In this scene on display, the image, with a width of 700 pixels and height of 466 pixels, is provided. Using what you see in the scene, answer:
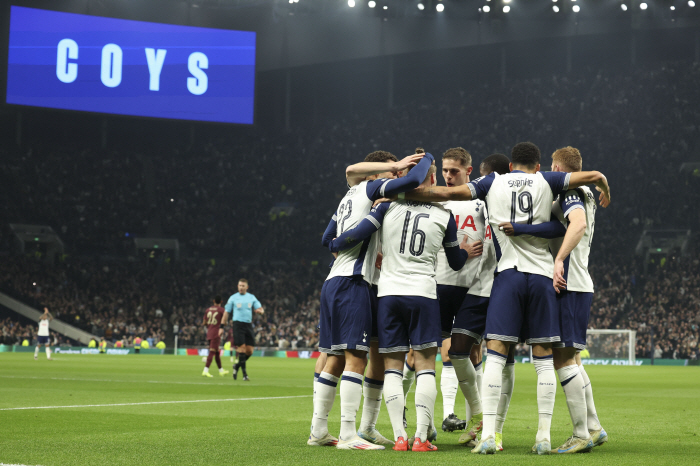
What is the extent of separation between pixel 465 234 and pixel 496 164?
0.72 metres

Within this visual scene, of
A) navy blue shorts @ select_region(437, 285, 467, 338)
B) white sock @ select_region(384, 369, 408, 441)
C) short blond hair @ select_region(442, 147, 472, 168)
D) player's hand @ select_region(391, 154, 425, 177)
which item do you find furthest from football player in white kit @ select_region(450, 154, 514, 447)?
player's hand @ select_region(391, 154, 425, 177)

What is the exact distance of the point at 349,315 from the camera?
639 cm

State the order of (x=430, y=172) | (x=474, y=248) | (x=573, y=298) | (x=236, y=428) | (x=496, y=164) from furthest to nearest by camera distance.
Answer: (x=236, y=428)
(x=496, y=164)
(x=474, y=248)
(x=430, y=172)
(x=573, y=298)

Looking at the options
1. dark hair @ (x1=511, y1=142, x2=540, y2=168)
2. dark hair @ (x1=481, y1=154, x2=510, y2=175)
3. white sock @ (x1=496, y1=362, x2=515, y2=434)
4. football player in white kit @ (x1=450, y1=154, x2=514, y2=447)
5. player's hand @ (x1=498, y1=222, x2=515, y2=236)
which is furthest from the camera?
dark hair @ (x1=481, y1=154, x2=510, y2=175)

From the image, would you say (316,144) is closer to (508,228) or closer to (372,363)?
(372,363)

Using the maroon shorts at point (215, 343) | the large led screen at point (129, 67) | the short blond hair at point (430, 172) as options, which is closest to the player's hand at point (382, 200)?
the short blond hair at point (430, 172)

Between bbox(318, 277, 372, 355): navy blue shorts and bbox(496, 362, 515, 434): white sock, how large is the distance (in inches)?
51.0

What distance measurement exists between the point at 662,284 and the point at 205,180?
27.4 meters

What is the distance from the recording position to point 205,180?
49.2m

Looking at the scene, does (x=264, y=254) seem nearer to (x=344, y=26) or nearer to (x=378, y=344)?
(x=344, y=26)

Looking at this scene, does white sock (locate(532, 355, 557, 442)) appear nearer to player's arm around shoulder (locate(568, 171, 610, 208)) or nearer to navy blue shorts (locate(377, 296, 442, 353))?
navy blue shorts (locate(377, 296, 442, 353))

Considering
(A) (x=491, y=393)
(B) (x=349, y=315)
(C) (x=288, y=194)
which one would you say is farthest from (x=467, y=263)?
(C) (x=288, y=194)

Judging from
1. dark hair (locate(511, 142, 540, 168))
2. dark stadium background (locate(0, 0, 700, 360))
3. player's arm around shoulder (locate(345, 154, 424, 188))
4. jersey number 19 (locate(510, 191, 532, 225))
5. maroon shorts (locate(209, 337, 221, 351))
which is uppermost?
dark stadium background (locate(0, 0, 700, 360))

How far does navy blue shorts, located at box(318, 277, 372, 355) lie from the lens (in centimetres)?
636
